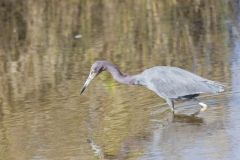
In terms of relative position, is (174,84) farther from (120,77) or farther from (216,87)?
(120,77)

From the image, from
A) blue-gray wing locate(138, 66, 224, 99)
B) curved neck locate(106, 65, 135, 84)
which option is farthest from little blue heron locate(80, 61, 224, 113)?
curved neck locate(106, 65, 135, 84)

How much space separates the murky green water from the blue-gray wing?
190mm

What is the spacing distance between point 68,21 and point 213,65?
4584 millimetres

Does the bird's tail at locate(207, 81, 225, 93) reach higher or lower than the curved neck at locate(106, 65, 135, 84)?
lower

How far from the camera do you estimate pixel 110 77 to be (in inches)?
369

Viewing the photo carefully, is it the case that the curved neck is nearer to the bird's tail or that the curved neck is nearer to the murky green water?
the murky green water

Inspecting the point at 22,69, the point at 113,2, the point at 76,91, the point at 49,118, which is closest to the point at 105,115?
the point at 49,118

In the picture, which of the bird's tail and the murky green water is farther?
the bird's tail

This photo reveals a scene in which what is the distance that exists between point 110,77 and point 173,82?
1714 millimetres

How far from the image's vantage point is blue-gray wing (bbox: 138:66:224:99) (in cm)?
765

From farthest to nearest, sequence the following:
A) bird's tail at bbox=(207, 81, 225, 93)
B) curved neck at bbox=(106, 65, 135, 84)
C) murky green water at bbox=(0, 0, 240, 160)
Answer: curved neck at bbox=(106, 65, 135, 84)
bird's tail at bbox=(207, 81, 225, 93)
murky green water at bbox=(0, 0, 240, 160)

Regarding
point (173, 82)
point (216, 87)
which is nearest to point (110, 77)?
point (173, 82)

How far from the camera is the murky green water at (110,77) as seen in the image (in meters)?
6.62

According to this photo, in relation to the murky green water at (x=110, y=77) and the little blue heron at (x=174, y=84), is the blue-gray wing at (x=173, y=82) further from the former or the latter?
the murky green water at (x=110, y=77)
